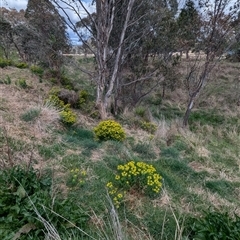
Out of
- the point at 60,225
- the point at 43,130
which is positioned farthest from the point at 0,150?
the point at 60,225

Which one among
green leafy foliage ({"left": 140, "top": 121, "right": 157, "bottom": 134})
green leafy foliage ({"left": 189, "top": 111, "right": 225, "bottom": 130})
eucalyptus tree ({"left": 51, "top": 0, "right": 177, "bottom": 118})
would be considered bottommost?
green leafy foliage ({"left": 189, "top": 111, "right": 225, "bottom": 130})

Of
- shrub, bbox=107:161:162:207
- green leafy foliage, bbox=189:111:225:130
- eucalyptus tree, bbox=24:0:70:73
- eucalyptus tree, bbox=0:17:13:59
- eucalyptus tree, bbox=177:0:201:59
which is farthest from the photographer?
eucalyptus tree, bbox=0:17:13:59

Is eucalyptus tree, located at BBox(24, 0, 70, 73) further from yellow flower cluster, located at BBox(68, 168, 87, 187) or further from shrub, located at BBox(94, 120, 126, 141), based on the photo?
yellow flower cluster, located at BBox(68, 168, 87, 187)

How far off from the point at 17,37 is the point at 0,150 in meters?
14.7

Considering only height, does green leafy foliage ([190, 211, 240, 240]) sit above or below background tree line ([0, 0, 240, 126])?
below

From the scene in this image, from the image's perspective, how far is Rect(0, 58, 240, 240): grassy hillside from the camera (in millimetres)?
2330

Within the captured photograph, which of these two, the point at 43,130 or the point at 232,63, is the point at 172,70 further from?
the point at 232,63

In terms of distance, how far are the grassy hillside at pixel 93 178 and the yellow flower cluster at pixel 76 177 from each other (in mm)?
13

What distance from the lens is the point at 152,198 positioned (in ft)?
10.6

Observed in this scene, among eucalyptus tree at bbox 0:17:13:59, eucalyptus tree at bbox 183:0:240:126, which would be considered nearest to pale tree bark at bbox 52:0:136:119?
eucalyptus tree at bbox 183:0:240:126

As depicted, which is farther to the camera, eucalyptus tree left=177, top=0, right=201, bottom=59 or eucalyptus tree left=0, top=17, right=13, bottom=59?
eucalyptus tree left=0, top=17, right=13, bottom=59

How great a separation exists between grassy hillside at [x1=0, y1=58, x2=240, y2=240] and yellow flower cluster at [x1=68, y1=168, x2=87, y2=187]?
0.01 meters

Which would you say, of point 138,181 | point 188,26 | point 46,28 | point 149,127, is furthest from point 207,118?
point 138,181

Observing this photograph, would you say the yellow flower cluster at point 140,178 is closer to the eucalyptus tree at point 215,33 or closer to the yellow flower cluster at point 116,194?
the yellow flower cluster at point 116,194
